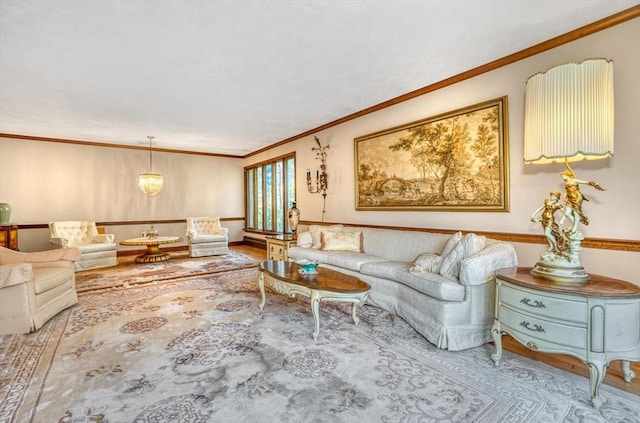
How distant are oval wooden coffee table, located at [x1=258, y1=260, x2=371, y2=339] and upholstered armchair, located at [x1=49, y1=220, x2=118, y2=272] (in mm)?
4202

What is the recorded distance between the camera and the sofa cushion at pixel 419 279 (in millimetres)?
2664

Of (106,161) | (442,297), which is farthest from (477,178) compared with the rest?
(106,161)

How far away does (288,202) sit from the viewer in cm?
720

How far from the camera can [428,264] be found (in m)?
3.08

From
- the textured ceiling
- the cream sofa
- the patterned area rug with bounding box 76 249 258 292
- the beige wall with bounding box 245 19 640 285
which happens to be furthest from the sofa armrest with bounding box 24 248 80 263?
the beige wall with bounding box 245 19 640 285

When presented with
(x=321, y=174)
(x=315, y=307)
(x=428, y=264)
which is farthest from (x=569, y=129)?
(x=321, y=174)

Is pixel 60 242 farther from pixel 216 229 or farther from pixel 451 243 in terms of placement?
pixel 451 243

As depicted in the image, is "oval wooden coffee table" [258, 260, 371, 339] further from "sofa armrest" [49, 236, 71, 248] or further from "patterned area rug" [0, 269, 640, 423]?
"sofa armrest" [49, 236, 71, 248]

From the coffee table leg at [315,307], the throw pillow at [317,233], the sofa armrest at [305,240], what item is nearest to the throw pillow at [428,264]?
the coffee table leg at [315,307]

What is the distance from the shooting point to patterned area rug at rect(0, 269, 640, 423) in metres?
1.79

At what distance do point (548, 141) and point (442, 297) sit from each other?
56.3 inches

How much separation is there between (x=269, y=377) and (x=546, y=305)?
1902 mm

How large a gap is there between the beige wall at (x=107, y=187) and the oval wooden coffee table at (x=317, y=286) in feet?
18.3

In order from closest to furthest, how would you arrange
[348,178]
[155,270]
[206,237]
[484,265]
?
1. [484,265]
2. [348,178]
3. [155,270]
4. [206,237]
